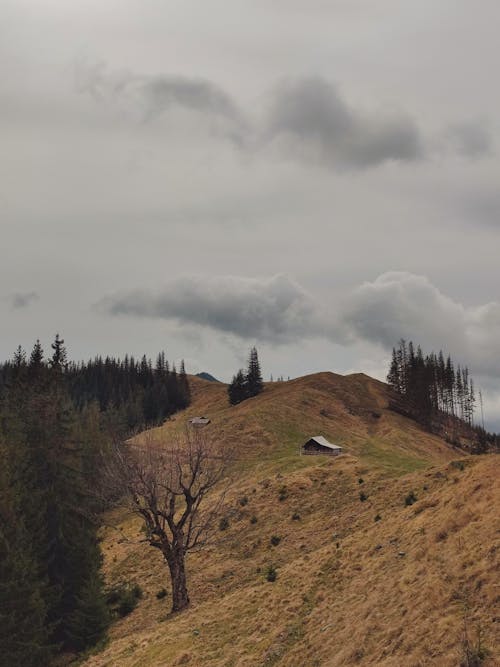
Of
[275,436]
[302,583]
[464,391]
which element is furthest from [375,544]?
[464,391]

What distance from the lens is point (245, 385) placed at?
14512cm

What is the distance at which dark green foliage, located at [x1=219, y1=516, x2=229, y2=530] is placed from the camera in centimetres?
4999

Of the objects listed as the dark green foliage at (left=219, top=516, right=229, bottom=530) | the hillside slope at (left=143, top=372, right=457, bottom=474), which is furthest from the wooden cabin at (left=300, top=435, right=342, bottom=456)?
the dark green foliage at (left=219, top=516, right=229, bottom=530)

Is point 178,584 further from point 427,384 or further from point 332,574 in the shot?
point 427,384

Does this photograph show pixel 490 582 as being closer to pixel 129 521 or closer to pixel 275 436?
pixel 129 521

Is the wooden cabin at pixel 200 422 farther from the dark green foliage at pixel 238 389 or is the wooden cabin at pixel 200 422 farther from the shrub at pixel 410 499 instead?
the shrub at pixel 410 499

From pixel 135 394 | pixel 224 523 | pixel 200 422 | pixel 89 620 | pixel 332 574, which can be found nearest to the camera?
pixel 332 574

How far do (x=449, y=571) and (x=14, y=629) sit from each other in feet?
92.7

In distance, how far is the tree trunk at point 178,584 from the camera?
1405 inches

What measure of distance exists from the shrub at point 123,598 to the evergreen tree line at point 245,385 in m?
100

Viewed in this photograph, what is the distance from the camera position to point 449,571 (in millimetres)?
21891

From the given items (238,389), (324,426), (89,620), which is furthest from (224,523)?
(238,389)

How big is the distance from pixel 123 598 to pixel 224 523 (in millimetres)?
12501

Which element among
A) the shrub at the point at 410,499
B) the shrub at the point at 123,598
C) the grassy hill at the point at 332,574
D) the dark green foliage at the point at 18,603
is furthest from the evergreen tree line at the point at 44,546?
the shrub at the point at 410,499
